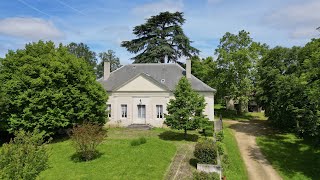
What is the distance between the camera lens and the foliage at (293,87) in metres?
25.7

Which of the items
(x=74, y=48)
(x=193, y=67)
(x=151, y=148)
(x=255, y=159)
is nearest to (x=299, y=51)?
(x=255, y=159)

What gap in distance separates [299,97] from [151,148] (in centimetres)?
1554

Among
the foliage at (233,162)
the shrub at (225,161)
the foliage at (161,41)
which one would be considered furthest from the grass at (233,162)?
the foliage at (161,41)

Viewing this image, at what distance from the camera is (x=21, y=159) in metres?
15.7

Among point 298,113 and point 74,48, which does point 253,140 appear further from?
point 74,48

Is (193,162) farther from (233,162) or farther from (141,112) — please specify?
(141,112)

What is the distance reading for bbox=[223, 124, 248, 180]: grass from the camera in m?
23.0

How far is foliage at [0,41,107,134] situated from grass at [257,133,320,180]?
686 inches

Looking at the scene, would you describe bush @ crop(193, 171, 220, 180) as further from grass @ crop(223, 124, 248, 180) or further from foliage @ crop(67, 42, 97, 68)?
foliage @ crop(67, 42, 97, 68)

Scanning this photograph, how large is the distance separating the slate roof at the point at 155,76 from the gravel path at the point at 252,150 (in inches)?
269

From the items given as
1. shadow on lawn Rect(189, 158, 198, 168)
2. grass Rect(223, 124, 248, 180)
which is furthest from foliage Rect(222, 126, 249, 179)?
shadow on lawn Rect(189, 158, 198, 168)

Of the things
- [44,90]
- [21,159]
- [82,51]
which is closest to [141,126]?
Answer: [44,90]

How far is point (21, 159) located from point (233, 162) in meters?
16.4

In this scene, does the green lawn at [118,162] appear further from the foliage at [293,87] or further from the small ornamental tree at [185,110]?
the foliage at [293,87]
